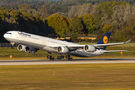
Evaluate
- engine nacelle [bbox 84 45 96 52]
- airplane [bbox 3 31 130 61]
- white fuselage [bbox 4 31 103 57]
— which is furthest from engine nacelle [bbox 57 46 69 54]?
engine nacelle [bbox 84 45 96 52]

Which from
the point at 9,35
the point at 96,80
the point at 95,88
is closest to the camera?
the point at 95,88

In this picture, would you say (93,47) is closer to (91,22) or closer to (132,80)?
(132,80)

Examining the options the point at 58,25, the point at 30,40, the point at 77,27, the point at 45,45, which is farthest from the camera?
the point at 77,27

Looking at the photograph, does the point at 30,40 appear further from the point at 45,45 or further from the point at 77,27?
the point at 77,27

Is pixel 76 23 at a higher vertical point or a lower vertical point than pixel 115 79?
higher

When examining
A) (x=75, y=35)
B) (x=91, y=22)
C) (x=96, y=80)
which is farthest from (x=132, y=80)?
(x=91, y=22)

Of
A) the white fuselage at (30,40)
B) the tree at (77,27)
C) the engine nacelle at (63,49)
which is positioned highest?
the tree at (77,27)

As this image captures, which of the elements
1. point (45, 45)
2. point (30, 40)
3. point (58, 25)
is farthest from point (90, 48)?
point (58, 25)

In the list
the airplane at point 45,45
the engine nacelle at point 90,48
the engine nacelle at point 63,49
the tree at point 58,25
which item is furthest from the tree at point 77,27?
the engine nacelle at point 90,48

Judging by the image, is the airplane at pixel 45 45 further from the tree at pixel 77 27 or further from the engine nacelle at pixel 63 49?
the tree at pixel 77 27

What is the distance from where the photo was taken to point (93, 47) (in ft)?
184

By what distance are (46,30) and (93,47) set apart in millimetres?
120663

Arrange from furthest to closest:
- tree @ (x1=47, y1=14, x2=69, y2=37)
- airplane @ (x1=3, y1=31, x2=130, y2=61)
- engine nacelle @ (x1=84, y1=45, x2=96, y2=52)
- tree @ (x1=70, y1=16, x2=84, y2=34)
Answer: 1. tree @ (x1=70, y1=16, x2=84, y2=34)
2. tree @ (x1=47, y1=14, x2=69, y2=37)
3. engine nacelle @ (x1=84, y1=45, x2=96, y2=52)
4. airplane @ (x1=3, y1=31, x2=130, y2=61)

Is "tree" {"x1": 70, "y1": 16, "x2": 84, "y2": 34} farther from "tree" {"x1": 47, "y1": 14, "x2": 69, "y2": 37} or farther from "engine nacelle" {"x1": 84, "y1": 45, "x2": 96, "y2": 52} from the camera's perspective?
"engine nacelle" {"x1": 84, "y1": 45, "x2": 96, "y2": 52}
